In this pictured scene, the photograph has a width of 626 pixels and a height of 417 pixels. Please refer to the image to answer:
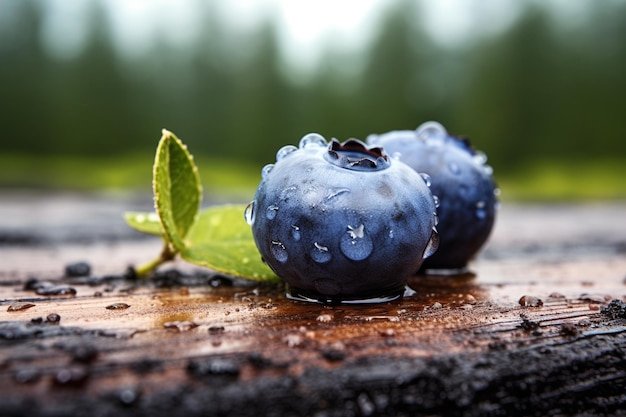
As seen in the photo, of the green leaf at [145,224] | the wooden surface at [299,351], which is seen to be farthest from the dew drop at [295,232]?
the green leaf at [145,224]

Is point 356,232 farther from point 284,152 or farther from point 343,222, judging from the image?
point 284,152

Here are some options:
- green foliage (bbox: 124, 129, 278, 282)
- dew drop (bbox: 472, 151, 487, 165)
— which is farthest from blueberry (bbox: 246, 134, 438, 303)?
dew drop (bbox: 472, 151, 487, 165)

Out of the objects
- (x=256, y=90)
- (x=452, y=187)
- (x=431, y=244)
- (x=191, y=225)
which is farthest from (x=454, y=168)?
(x=256, y=90)

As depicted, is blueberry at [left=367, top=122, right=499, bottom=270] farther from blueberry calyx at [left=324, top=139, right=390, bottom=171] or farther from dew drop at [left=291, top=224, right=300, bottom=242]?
dew drop at [left=291, top=224, right=300, bottom=242]

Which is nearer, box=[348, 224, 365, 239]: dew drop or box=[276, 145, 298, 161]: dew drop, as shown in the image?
box=[348, 224, 365, 239]: dew drop

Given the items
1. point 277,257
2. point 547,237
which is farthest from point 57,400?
point 547,237

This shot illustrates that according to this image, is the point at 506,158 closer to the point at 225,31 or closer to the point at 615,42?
the point at 615,42
